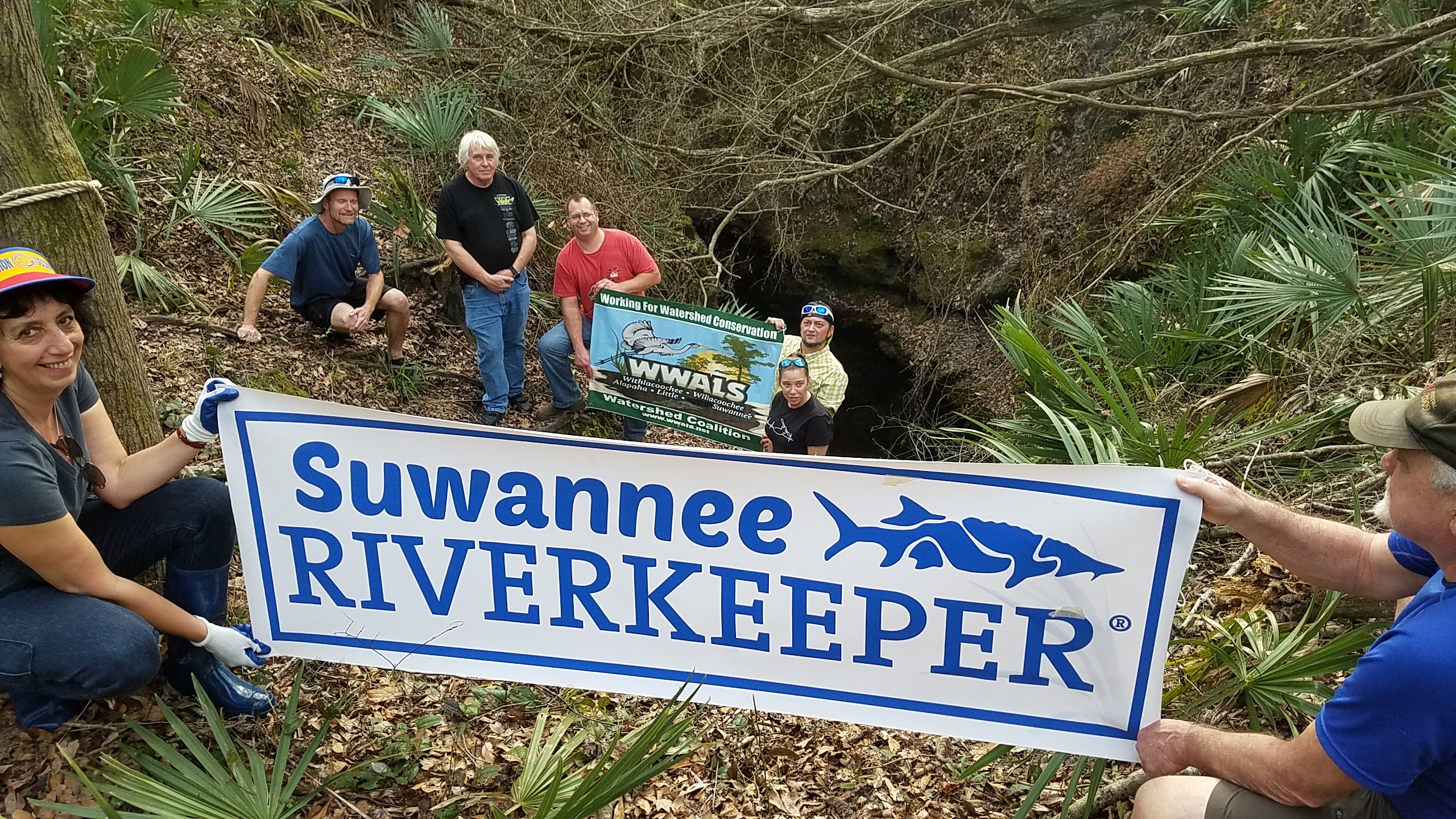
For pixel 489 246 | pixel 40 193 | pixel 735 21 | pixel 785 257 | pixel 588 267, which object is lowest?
pixel 785 257

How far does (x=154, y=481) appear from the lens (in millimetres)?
2381

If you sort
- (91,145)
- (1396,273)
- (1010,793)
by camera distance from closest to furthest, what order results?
(1010,793)
(1396,273)
(91,145)

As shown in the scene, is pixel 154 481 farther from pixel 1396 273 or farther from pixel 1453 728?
pixel 1396 273

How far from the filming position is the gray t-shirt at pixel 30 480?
1.98 meters

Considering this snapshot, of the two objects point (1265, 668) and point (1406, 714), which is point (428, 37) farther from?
point (1406, 714)

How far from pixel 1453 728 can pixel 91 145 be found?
276 inches

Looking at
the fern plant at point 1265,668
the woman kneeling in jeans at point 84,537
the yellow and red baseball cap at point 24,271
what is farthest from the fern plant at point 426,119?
the fern plant at point 1265,668

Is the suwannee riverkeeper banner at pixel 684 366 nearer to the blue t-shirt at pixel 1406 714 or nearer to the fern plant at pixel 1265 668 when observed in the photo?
the fern plant at pixel 1265 668

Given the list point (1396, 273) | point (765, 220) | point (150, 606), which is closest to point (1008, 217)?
point (765, 220)

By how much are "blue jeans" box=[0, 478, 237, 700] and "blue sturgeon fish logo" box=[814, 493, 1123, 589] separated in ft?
5.82

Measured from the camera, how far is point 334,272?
18.5ft

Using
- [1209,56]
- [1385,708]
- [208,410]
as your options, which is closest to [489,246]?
[208,410]

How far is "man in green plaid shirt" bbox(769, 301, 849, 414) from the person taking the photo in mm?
5203

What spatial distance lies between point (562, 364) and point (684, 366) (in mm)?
1634
